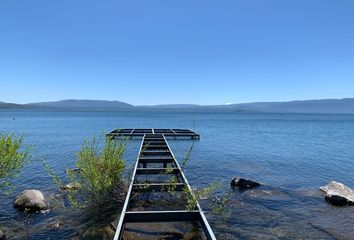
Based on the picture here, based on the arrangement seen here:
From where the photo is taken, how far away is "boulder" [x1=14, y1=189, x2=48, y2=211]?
14906 millimetres

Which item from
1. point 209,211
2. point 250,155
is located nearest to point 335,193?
point 209,211

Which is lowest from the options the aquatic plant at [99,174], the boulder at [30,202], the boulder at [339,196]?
the boulder at [339,196]

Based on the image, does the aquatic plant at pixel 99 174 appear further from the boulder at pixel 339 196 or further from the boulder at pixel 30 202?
the boulder at pixel 339 196

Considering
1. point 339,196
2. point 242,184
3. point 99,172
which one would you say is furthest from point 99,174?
point 339,196

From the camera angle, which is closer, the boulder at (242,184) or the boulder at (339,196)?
the boulder at (339,196)

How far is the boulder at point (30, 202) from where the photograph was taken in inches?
587

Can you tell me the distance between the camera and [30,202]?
590 inches

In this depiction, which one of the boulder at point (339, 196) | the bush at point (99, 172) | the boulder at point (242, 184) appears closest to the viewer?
the bush at point (99, 172)

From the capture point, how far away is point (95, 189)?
44.6ft

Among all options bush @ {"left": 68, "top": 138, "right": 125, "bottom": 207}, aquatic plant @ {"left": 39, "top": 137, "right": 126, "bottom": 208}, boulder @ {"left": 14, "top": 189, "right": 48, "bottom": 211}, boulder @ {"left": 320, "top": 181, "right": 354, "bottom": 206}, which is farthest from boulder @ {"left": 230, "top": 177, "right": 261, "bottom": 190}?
boulder @ {"left": 14, "top": 189, "right": 48, "bottom": 211}

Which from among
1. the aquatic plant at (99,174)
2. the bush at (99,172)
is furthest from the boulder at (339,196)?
the bush at (99,172)

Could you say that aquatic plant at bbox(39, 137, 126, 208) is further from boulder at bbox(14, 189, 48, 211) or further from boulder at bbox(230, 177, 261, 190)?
boulder at bbox(230, 177, 261, 190)

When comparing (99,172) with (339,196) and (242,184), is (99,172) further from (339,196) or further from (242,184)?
(339,196)

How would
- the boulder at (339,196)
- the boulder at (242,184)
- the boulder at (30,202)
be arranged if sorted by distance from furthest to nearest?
the boulder at (242,184) → the boulder at (339,196) → the boulder at (30,202)
